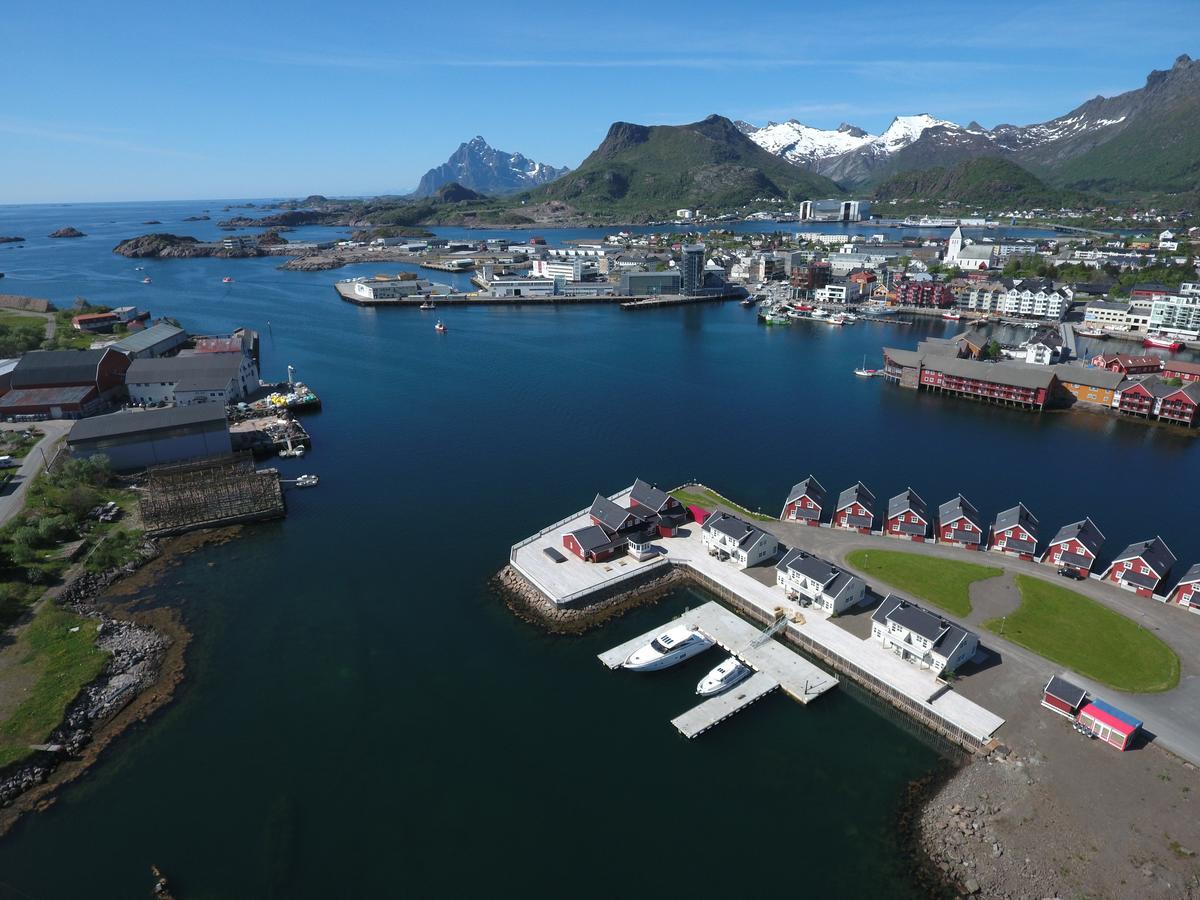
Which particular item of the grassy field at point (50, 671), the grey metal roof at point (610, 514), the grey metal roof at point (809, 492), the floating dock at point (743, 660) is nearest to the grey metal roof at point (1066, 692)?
the floating dock at point (743, 660)

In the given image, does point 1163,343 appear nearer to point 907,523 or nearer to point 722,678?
point 907,523

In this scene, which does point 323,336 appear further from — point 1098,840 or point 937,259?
point 937,259

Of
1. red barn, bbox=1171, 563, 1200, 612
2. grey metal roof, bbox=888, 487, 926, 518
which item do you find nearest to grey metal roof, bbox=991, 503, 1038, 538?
grey metal roof, bbox=888, 487, 926, 518

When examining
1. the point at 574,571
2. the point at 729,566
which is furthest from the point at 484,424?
the point at 729,566

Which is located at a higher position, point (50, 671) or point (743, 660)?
point (50, 671)

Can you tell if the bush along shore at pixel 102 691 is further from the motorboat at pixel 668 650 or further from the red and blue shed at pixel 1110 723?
the red and blue shed at pixel 1110 723

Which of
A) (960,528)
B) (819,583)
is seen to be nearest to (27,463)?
(819,583)
